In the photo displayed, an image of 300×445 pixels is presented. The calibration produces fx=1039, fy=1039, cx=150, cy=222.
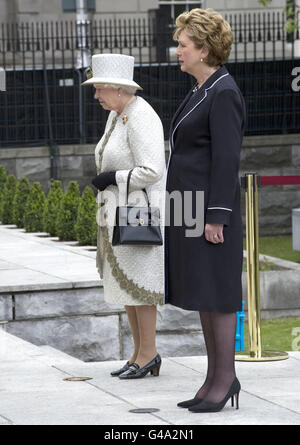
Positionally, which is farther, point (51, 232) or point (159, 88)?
point (159, 88)

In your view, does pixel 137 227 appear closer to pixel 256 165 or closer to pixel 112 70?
pixel 112 70

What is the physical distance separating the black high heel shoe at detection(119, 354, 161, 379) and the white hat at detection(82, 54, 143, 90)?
166 centimetres

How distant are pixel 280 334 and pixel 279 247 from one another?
18.1 ft

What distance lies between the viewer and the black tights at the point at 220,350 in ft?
17.6

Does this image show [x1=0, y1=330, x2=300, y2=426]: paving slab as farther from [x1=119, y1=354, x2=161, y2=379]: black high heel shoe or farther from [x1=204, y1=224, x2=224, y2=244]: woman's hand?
[x1=204, y1=224, x2=224, y2=244]: woman's hand

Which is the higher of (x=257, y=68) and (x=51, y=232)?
(x=257, y=68)

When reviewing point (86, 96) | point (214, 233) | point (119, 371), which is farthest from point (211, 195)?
point (86, 96)

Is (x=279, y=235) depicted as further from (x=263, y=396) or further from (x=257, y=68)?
(x=263, y=396)

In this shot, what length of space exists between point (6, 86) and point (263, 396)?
443 inches

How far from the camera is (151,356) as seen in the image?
6309 millimetres

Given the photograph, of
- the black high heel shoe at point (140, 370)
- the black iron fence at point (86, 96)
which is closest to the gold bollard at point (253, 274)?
the black high heel shoe at point (140, 370)

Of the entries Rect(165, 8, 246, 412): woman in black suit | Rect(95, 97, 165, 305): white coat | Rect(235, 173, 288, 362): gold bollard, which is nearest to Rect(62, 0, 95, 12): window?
Rect(235, 173, 288, 362): gold bollard

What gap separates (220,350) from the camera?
5.37 m

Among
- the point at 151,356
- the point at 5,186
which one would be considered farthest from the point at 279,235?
the point at 151,356
